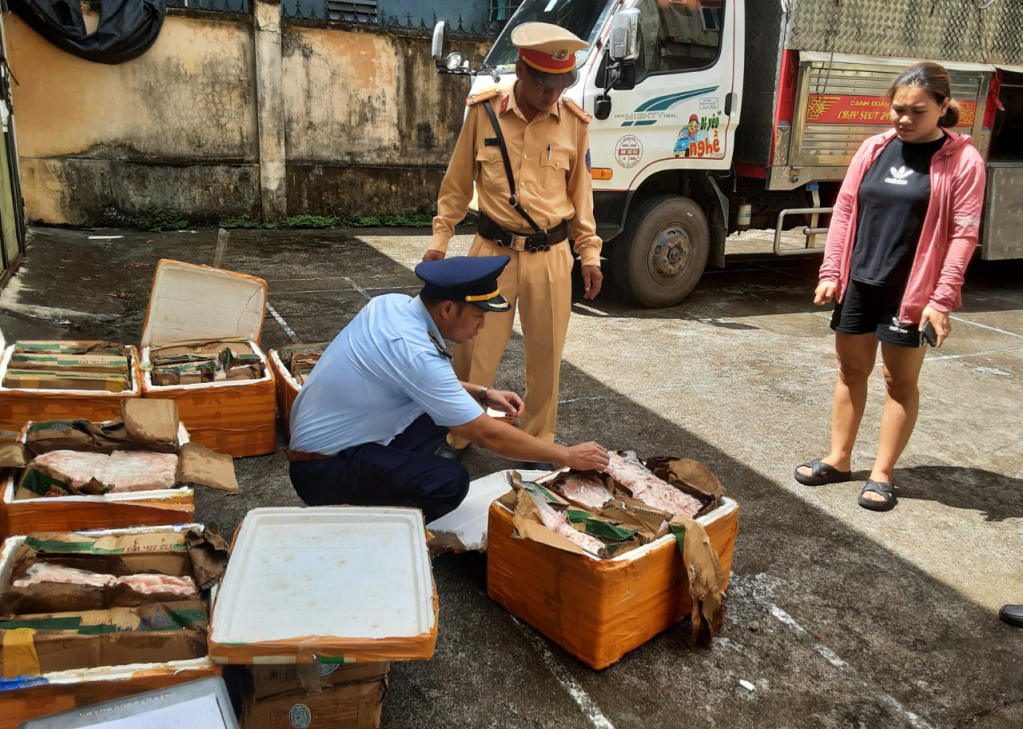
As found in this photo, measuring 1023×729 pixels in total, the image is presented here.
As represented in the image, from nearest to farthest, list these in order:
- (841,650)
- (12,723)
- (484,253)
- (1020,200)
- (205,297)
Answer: (12,723) → (841,650) → (484,253) → (205,297) → (1020,200)

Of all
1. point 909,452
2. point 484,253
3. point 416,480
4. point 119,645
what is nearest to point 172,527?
point 119,645

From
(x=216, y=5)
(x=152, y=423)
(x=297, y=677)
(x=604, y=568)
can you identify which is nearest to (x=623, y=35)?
(x=152, y=423)

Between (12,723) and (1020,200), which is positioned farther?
(1020,200)

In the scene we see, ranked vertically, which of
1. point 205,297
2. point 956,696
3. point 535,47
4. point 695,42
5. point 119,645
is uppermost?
point 695,42

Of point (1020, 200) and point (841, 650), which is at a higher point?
point (1020, 200)

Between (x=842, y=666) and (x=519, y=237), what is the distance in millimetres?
2144

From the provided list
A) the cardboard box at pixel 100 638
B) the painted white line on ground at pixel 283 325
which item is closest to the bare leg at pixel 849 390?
the cardboard box at pixel 100 638

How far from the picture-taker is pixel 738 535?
350 cm

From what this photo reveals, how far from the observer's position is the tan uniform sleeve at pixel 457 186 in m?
3.79

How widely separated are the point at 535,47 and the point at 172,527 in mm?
2274

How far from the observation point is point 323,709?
2141 millimetres

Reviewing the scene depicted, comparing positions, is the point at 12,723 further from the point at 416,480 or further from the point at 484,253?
the point at 484,253

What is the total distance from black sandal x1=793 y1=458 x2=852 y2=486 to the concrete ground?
1.9 inches

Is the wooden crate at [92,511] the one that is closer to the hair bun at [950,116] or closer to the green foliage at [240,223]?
the hair bun at [950,116]
